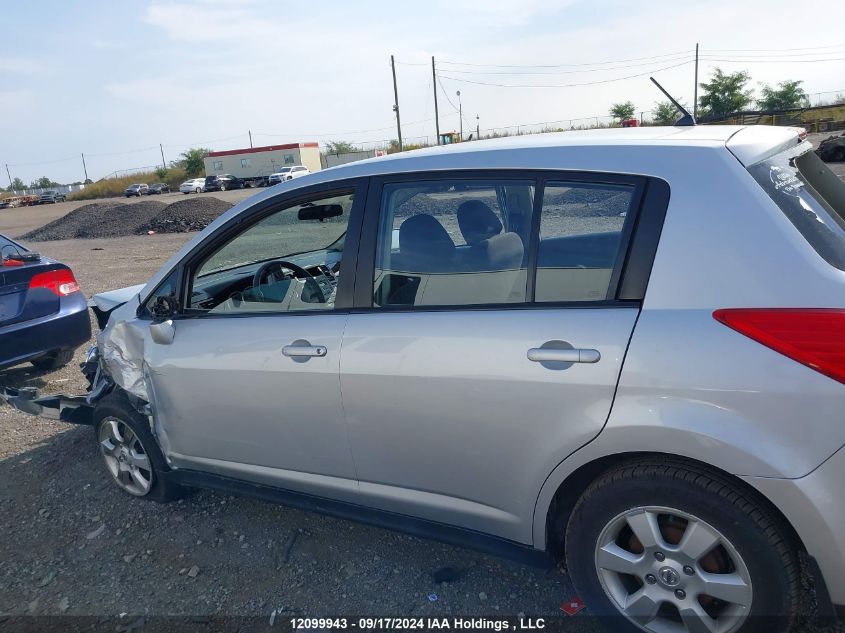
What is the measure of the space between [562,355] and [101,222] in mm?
25390

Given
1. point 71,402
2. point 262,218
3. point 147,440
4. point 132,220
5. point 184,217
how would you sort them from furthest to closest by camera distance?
point 132,220
point 184,217
point 71,402
point 147,440
point 262,218

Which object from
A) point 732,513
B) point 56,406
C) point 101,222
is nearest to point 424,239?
point 732,513

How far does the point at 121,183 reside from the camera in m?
77.9

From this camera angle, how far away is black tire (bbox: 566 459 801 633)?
2.07 meters

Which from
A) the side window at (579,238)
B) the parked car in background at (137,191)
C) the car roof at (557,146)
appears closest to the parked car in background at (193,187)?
the parked car in background at (137,191)

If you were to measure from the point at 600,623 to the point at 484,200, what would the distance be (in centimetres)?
169

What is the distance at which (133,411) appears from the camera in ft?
12.3

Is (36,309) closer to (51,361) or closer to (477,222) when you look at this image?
(51,361)

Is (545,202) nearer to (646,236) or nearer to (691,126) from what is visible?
(646,236)

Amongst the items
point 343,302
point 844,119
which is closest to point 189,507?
point 343,302

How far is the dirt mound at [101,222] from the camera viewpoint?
23.1 meters

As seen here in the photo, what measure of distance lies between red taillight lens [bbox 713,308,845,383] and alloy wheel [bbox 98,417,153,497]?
3.14 m

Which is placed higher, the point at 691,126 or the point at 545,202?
the point at 691,126

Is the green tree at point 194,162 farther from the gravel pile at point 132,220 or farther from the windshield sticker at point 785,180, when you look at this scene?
the windshield sticker at point 785,180
